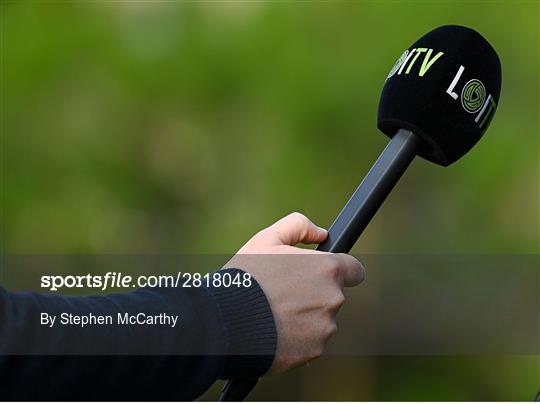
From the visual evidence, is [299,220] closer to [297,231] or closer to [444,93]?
[297,231]

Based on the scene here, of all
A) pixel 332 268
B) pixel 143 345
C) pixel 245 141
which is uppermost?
pixel 332 268

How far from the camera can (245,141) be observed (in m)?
4.83

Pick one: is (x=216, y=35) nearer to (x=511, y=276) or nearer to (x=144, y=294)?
(x=511, y=276)

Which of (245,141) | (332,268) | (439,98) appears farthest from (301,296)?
(245,141)

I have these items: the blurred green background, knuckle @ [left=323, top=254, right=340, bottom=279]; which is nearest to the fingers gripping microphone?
knuckle @ [left=323, top=254, right=340, bottom=279]

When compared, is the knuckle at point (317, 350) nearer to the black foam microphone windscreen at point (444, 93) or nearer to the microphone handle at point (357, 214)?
the microphone handle at point (357, 214)

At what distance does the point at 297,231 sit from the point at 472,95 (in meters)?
0.27

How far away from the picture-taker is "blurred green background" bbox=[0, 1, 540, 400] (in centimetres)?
468

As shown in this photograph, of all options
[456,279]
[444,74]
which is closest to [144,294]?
[444,74]

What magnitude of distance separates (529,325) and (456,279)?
49 centimetres

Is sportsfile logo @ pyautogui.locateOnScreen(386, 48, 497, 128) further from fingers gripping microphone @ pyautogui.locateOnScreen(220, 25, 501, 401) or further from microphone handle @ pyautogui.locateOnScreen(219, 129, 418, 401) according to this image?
microphone handle @ pyautogui.locateOnScreen(219, 129, 418, 401)

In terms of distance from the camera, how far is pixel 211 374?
825 millimetres

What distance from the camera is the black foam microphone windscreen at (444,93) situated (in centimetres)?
96

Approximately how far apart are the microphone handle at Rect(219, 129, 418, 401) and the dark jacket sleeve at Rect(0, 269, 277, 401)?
0.11 feet
